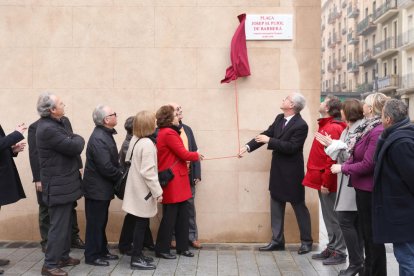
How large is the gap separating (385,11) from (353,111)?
52.8m

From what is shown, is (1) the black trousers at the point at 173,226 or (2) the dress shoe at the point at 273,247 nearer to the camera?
(1) the black trousers at the point at 173,226

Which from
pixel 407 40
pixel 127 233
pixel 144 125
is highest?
pixel 407 40

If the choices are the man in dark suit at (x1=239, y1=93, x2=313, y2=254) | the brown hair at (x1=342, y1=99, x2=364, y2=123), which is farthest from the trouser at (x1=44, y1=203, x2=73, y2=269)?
the brown hair at (x1=342, y1=99, x2=364, y2=123)

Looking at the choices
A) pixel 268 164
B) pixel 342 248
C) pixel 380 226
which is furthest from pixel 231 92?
pixel 380 226

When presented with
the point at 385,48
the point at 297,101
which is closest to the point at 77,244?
the point at 297,101

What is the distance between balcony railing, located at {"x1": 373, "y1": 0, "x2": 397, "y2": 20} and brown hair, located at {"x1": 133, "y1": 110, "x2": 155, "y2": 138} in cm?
5204

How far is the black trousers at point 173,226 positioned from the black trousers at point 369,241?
235cm

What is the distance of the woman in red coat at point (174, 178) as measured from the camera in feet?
21.7

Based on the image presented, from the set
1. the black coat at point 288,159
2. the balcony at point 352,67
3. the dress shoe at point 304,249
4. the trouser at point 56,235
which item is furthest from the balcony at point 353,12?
the trouser at point 56,235

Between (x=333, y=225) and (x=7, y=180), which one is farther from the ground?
(x=7, y=180)

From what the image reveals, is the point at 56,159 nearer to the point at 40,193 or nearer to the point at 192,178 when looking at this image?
the point at 40,193

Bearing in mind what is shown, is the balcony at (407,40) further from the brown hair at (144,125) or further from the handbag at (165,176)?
the brown hair at (144,125)

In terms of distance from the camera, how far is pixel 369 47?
62.1 meters

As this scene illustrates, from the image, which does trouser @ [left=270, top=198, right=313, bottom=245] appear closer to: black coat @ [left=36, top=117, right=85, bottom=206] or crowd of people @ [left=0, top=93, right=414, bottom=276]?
crowd of people @ [left=0, top=93, right=414, bottom=276]
